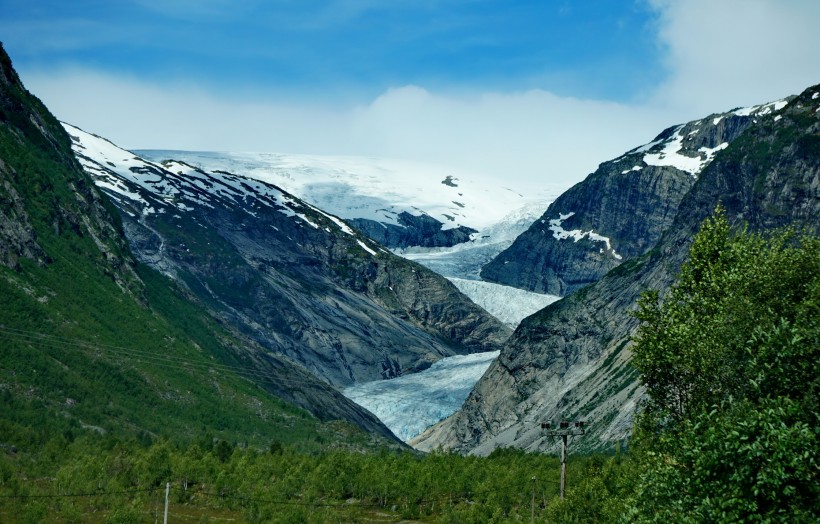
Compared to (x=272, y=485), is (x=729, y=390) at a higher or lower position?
higher

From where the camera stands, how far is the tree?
2869 centimetres

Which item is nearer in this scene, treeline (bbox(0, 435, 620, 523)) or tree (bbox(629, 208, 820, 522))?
tree (bbox(629, 208, 820, 522))

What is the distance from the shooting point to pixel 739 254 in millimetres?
41094

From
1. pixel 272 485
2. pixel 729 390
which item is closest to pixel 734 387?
pixel 729 390

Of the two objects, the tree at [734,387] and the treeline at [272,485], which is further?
the treeline at [272,485]

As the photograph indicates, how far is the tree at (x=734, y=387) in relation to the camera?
2869cm

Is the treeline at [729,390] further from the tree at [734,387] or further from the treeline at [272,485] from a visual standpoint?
the treeline at [272,485]

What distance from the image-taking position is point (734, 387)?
111ft

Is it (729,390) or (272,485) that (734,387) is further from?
(272,485)

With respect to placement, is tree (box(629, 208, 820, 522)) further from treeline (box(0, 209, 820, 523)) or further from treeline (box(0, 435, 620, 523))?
treeline (box(0, 435, 620, 523))

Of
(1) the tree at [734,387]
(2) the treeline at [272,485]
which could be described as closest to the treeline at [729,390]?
(1) the tree at [734,387]

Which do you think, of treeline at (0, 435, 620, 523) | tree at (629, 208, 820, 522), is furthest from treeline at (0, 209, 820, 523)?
Result: treeline at (0, 435, 620, 523)

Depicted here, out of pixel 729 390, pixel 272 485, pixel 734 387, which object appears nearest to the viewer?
pixel 734 387

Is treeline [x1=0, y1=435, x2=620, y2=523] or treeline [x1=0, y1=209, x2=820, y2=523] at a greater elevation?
treeline [x1=0, y1=209, x2=820, y2=523]
